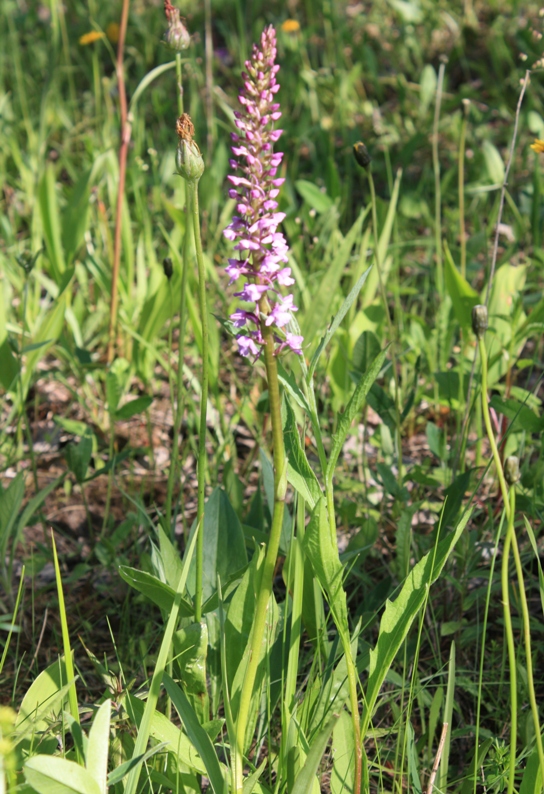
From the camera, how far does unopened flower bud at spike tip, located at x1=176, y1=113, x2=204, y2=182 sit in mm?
932

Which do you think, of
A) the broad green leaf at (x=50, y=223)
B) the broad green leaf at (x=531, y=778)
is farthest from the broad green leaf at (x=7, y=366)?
the broad green leaf at (x=531, y=778)

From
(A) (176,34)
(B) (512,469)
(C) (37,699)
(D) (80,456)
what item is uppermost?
(A) (176,34)

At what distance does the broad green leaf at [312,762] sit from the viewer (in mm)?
865

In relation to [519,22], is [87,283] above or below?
below

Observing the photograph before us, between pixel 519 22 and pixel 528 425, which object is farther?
pixel 519 22

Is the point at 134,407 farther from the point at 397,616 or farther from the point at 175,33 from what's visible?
the point at 397,616

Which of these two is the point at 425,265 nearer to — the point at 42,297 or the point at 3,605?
the point at 42,297

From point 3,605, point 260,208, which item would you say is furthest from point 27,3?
point 260,208

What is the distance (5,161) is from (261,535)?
2.37m

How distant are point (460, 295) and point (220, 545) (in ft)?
3.21

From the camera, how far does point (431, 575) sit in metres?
1.03

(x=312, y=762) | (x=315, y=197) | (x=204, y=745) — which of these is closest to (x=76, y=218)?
(x=315, y=197)

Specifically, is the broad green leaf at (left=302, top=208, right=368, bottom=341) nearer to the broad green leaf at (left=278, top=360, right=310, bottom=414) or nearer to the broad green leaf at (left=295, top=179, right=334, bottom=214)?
the broad green leaf at (left=295, top=179, right=334, bottom=214)

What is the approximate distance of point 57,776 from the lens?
87 centimetres
